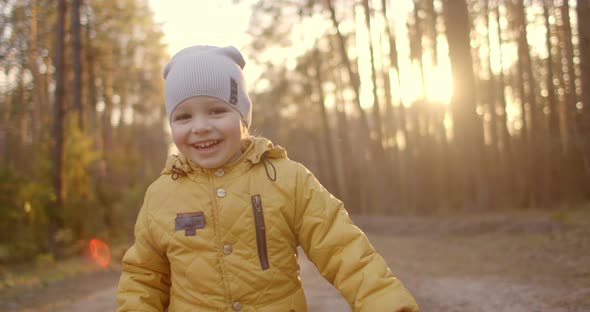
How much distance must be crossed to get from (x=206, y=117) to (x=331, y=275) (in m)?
0.96

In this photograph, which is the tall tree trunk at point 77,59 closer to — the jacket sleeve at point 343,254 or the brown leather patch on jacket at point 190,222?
the brown leather patch on jacket at point 190,222

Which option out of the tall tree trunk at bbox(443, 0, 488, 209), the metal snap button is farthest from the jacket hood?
the tall tree trunk at bbox(443, 0, 488, 209)

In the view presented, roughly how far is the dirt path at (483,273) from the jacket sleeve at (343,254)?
2365 mm

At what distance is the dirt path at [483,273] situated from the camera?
16.1 ft

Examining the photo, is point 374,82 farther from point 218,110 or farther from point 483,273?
point 218,110

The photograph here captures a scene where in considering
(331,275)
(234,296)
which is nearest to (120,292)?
(234,296)

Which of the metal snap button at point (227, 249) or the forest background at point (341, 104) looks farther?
the forest background at point (341, 104)

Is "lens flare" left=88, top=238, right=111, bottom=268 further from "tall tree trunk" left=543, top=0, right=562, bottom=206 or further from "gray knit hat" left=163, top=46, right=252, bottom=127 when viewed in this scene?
"tall tree trunk" left=543, top=0, right=562, bottom=206

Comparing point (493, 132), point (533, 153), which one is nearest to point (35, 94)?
point (493, 132)

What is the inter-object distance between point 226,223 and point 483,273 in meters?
4.95

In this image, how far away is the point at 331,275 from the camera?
2.54 m

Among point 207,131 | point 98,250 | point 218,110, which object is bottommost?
point 98,250

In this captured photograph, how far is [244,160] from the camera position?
2.77 m

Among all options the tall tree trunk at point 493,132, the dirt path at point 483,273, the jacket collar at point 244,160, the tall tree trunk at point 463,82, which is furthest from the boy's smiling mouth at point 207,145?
the tall tree trunk at point 493,132
